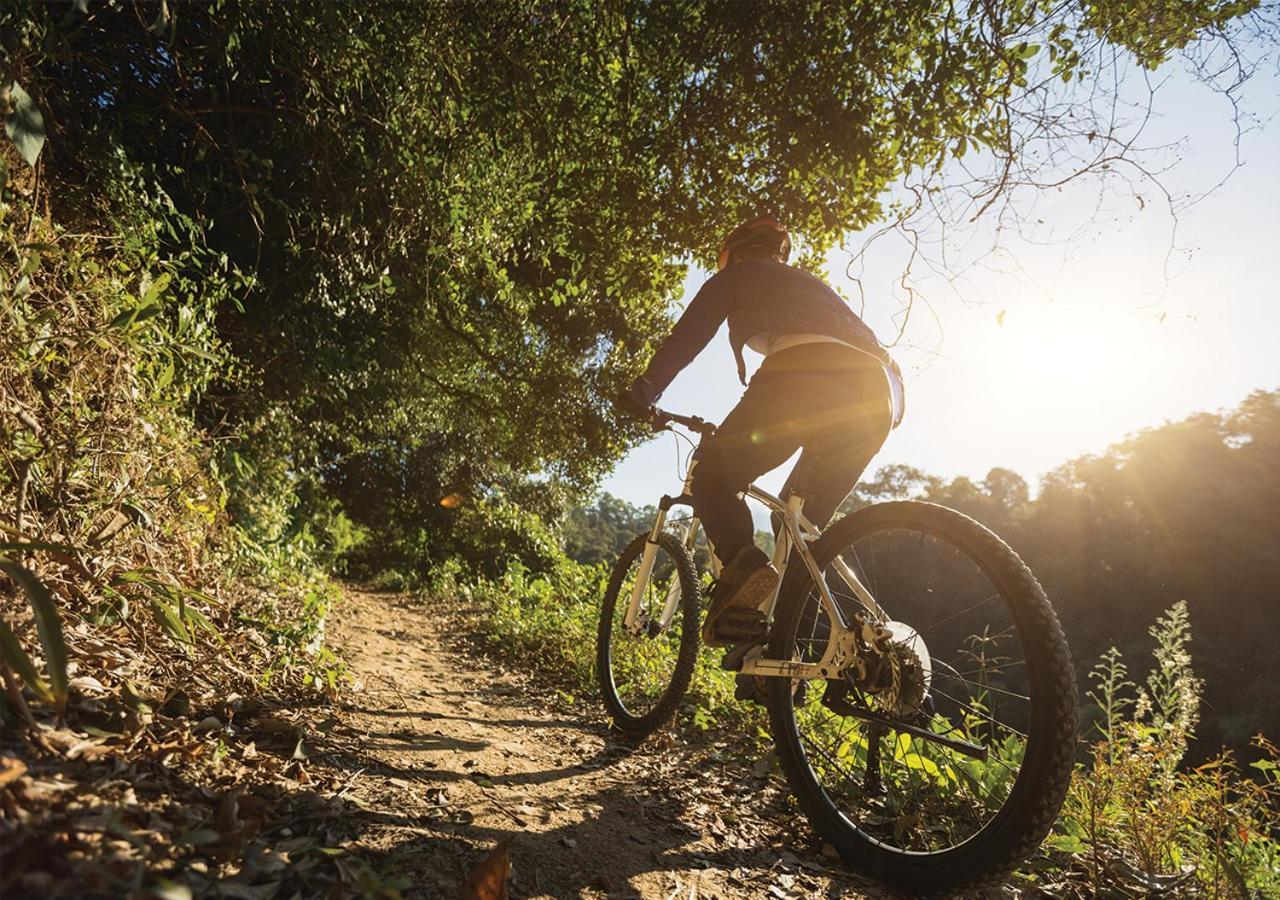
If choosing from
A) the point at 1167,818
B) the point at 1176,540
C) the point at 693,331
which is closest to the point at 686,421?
the point at 693,331

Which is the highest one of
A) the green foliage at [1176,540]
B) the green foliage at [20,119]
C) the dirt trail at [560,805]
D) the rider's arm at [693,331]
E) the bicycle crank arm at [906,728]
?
the green foliage at [1176,540]

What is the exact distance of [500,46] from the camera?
385 cm

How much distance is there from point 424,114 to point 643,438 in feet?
25.2

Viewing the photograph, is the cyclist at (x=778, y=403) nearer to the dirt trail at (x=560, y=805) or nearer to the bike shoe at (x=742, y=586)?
the bike shoe at (x=742, y=586)

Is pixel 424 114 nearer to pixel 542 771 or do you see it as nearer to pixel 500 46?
pixel 500 46

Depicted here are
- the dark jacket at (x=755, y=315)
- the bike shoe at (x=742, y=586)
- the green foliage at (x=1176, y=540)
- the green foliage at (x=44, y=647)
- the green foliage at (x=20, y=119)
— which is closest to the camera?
the green foliage at (x=44, y=647)

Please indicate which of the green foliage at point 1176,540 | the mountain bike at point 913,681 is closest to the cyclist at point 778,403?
the mountain bike at point 913,681

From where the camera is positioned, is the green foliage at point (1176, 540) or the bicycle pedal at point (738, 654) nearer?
the bicycle pedal at point (738, 654)

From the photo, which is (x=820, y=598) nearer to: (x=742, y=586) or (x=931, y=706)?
(x=742, y=586)

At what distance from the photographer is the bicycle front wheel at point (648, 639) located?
3178 millimetres

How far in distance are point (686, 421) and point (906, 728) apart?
1.79 metres

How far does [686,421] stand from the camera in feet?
10.8

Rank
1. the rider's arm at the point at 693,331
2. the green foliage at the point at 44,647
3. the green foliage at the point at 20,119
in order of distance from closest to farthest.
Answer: the green foliage at the point at 44,647, the green foliage at the point at 20,119, the rider's arm at the point at 693,331

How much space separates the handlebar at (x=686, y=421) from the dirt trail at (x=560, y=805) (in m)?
1.71
